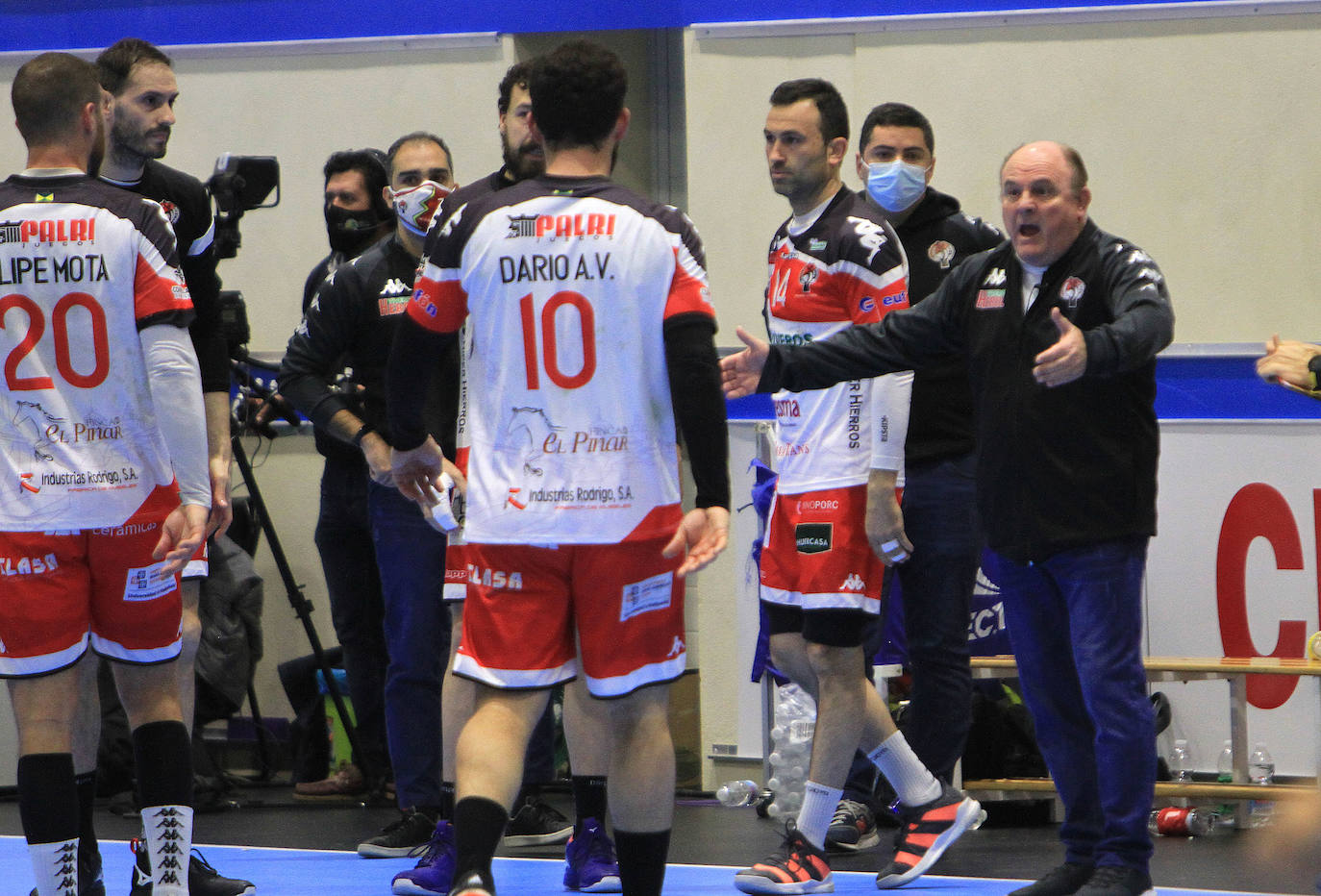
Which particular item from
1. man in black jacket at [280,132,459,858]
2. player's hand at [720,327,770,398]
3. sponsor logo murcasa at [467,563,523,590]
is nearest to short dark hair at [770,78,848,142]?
player's hand at [720,327,770,398]

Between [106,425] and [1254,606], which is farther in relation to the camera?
[1254,606]

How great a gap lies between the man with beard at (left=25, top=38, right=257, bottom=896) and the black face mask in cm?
120

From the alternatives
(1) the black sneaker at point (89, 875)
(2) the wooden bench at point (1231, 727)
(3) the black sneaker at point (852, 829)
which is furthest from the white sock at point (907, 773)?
(1) the black sneaker at point (89, 875)

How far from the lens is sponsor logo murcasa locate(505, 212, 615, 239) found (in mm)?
3139

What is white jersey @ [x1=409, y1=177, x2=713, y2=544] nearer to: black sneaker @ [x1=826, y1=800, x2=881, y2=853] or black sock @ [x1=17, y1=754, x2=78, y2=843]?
black sock @ [x1=17, y1=754, x2=78, y2=843]

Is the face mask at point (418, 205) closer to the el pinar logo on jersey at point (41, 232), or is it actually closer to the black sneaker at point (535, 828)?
the el pinar logo on jersey at point (41, 232)

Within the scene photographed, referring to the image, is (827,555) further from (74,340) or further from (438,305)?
(74,340)

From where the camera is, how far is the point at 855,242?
4387mm

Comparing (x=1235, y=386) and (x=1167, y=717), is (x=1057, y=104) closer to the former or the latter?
(x=1235, y=386)

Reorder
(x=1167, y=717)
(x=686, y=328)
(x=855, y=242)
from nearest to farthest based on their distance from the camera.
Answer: (x=686, y=328) < (x=855, y=242) < (x=1167, y=717)

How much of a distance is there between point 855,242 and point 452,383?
1.21m

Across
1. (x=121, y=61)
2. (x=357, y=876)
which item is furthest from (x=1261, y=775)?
(x=121, y=61)

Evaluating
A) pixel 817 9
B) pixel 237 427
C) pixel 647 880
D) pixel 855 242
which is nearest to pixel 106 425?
pixel 647 880

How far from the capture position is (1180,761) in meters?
6.01
